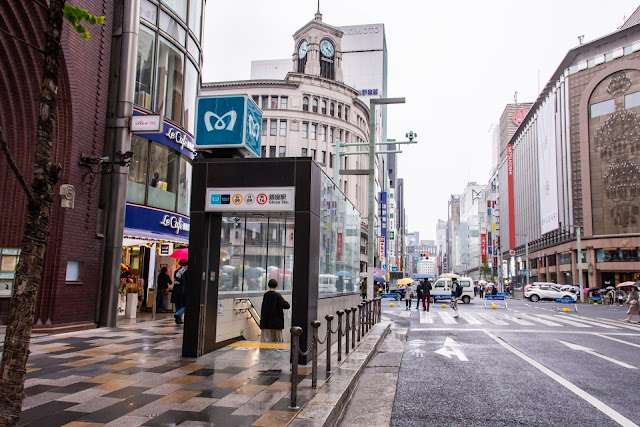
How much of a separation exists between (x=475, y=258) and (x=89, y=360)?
175 metres

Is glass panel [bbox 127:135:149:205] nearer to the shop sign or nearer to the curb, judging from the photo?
the shop sign

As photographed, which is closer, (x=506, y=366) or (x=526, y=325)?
(x=506, y=366)

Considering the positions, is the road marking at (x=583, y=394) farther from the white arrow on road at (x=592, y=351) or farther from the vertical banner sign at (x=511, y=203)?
the vertical banner sign at (x=511, y=203)

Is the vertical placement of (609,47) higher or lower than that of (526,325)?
higher

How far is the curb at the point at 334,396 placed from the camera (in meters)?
5.24

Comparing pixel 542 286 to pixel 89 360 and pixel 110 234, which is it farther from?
pixel 89 360

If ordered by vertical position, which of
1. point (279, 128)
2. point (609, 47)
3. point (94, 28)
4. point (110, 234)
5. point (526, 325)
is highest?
point (609, 47)

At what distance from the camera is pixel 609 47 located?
7031cm

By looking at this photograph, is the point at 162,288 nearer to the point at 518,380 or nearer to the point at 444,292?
the point at 518,380

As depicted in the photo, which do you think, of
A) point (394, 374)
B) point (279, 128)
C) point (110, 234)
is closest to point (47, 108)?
point (394, 374)

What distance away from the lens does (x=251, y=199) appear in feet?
30.6

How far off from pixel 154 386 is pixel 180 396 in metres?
0.77

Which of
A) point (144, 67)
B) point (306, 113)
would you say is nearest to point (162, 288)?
point (144, 67)

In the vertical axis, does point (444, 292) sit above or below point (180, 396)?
above
